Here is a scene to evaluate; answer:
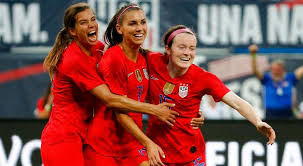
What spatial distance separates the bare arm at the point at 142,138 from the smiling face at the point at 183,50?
26.3 inches

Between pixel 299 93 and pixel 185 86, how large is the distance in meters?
5.91

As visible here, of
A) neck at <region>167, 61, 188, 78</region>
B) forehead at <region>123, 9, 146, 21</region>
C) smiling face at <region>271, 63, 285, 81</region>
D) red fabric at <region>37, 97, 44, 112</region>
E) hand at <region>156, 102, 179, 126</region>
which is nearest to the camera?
hand at <region>156, 102, 179, 126</region>

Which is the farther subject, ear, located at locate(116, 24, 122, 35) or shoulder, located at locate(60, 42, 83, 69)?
ear, located at locate(116, 24, 122, 35)

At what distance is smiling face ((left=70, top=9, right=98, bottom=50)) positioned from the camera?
172 inches

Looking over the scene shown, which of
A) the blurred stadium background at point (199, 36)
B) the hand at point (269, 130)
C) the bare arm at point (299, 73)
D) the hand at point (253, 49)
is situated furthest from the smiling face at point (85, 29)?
the bare arm at point (299, 73)

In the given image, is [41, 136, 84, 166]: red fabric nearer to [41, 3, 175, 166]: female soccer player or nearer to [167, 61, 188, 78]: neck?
[41, 3, 175, 166]: female soccer player

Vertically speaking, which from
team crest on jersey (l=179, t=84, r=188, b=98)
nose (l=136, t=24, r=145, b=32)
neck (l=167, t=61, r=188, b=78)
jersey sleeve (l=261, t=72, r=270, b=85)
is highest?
nose (l=136, t=24, r=145, b=32)

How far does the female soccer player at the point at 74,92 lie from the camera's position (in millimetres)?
4227

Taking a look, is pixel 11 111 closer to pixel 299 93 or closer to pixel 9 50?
pixel 9 50

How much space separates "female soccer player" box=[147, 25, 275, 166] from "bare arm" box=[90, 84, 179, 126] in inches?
13.4

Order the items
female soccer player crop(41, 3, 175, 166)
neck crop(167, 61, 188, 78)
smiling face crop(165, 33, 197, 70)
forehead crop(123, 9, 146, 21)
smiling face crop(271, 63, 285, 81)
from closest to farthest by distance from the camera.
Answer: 1. female soccer player crop(41, 3, 175, 166)
2. forehead crop(123, 9, 146, 21)
3. smiling face crop(165, 33, 197, 70)
4. neck crop(167, 61, 188, 78)
5. smiling face crop(271, 63, 285, 81)

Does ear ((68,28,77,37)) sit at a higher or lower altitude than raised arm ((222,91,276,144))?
higher

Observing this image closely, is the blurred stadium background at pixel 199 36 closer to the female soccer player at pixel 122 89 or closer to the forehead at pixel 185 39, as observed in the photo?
the forehead at pixel 185 39

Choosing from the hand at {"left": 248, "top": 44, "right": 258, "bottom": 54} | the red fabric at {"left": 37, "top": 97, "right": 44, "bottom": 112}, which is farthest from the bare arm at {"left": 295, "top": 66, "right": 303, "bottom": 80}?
the red fabric at {"left": 37, "top": 97, "right": 44, "bottom": 112}
